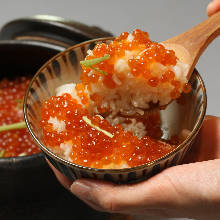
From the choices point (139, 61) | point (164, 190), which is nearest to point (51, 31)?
point (139, 61)

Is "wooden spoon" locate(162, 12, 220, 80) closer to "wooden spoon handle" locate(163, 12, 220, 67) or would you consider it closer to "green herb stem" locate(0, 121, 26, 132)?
"wooden spoon handle" locate(163, 12, 220, 67)

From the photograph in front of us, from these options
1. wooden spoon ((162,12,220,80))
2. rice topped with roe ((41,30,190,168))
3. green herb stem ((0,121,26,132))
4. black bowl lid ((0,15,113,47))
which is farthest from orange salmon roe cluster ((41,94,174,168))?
black bowl lid ((0,15,113,47))

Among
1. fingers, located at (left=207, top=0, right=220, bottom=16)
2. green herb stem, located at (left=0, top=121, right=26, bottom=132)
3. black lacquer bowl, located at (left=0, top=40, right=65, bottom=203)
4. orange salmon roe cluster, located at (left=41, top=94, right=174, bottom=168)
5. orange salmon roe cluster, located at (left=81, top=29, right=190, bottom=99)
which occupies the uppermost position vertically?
fingers, located at (left=207, top=0, right=220, bottom=16)

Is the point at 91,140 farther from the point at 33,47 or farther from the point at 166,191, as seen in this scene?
the point at 33,47

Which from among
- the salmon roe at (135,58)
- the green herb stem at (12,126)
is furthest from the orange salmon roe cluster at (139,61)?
the green herb stem at (12,126)

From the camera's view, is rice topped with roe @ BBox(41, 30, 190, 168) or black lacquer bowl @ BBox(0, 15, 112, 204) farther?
black lacquer bowl @ BBox(0, 15, 112, 204)

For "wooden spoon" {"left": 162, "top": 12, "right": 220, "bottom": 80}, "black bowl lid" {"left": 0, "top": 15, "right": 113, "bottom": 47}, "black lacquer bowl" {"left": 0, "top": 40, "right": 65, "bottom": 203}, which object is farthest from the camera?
"black bowl lid" {"left": 0, "top": 15, "right": 113, "bottom": 47}
